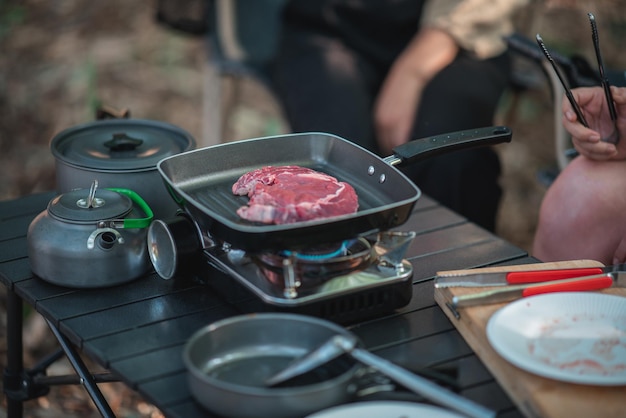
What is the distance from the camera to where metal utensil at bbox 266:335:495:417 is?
1238mm

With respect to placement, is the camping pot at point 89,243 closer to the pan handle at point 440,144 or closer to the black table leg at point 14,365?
the black table leg at point 14,365

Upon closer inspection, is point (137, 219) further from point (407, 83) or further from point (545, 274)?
point (407, 83)

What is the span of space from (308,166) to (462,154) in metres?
1.01

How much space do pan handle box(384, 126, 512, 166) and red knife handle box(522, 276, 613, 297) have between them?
12.5 inches

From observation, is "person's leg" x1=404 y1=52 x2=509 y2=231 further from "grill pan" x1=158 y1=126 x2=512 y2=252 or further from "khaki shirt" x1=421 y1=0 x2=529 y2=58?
"grill pan" x1=158 y1=126 x2=512 y2=252

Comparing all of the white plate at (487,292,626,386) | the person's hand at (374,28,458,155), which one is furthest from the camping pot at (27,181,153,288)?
the person's hand at (374,28,458,155)

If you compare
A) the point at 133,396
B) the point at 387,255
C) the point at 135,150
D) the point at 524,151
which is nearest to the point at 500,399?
the point at 387,255

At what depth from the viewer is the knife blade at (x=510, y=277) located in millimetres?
1574

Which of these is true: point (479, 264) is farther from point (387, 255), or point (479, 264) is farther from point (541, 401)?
point (541, 401)

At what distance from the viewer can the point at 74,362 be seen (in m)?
1.64

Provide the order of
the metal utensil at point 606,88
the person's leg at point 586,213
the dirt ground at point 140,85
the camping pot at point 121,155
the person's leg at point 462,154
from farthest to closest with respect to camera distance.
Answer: the dirt ground at point 140,85, the person's leg at point 462,154, the person's leg at point 586,213, the camping pot at point 121,155, the metal utensil at point 606,88

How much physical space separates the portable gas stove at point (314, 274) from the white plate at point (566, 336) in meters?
0.20

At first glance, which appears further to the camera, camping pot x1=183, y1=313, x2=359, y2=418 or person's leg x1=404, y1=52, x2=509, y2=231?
person's leg x1=404, y1=52, x2=509, y2=231

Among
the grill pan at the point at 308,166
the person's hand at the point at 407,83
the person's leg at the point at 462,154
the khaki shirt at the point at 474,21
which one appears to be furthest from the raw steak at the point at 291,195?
the khaki shirt at the point at 474,21
